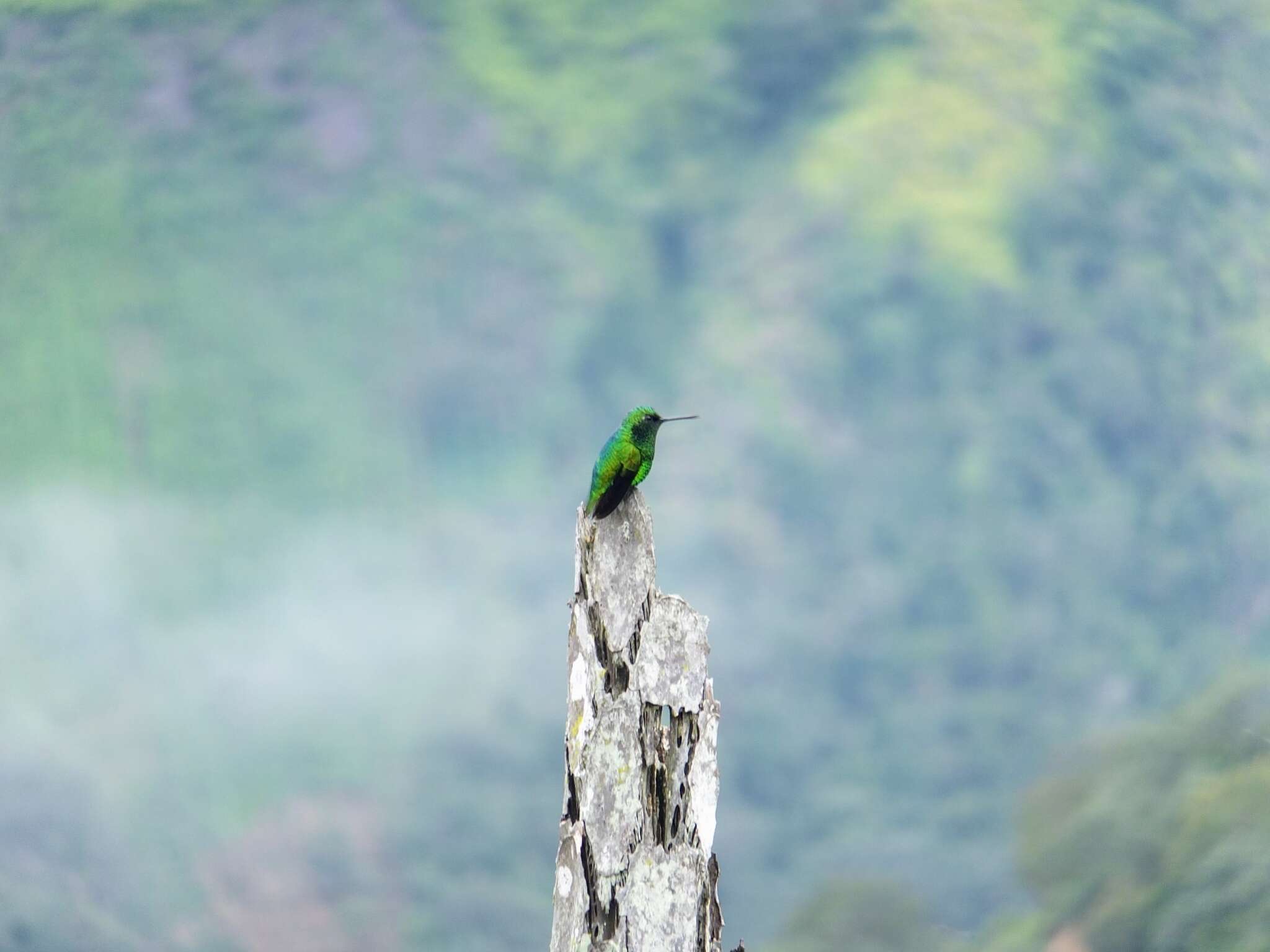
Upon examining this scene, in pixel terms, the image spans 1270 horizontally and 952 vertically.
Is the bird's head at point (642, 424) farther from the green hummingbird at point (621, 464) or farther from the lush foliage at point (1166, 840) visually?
the lush foliage at point (1166, 840)

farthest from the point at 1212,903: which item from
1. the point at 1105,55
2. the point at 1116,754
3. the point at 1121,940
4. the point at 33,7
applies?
the point at 33,7

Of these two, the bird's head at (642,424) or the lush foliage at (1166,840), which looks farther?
the lush foliage at (1166,840)

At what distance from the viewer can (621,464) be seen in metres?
7.98

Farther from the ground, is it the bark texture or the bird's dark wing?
the bird's dark wing

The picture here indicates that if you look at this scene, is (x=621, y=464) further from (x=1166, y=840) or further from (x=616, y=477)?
(x=1166, y=840)

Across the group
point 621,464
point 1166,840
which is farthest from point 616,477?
point 1166,840

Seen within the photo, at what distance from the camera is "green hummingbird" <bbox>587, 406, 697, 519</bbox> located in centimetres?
787

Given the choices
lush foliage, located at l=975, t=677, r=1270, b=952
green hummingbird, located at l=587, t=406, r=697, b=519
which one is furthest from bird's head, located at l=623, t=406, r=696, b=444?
lush foliage, located at l=975, t=677, r=1270, b=952

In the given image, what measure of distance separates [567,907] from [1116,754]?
32610 millimetres

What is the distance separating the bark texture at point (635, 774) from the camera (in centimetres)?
756

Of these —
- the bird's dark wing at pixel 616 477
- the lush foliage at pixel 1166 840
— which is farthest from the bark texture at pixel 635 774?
the lush foliage at pixel 1166 840

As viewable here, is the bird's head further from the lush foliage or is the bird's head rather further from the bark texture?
the lush foliage

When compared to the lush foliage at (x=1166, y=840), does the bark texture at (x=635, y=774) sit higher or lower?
lower

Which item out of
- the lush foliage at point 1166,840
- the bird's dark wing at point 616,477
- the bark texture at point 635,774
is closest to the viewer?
the bark texture at point 635,774
